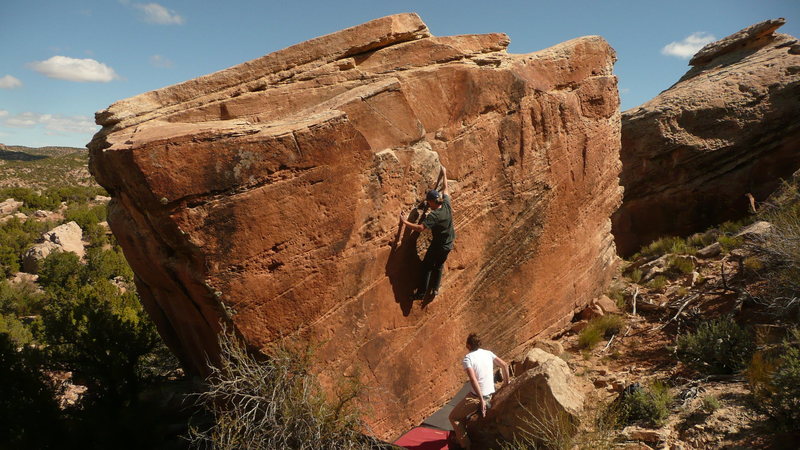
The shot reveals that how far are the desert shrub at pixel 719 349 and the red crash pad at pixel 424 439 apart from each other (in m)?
3.07

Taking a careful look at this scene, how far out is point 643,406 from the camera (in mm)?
5426

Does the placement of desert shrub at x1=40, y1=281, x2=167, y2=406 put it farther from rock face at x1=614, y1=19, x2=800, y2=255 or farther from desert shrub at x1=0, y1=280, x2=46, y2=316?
rock face at x1=614, y1=19, x2=800, y2=255

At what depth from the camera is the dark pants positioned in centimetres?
607

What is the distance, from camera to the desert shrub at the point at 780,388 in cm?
448

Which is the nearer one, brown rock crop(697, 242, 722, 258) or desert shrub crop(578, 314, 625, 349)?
desert shrub crop(578, 314, 625, 349)

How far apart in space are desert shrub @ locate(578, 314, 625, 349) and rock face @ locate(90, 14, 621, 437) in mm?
450

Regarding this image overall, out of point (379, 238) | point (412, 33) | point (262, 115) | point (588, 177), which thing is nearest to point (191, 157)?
point (262, 115)

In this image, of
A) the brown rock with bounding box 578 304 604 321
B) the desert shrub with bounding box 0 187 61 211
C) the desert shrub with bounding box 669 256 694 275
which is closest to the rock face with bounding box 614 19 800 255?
the desert shrub with bounding box 669 256 694 275

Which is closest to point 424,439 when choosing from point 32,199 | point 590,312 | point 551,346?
point 551,346

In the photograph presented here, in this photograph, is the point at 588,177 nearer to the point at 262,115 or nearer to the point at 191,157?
the point at 262,115

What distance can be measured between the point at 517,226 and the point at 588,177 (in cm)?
181

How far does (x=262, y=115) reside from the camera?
602 centimetres

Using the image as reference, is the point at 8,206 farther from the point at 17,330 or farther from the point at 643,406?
the point at 643,406

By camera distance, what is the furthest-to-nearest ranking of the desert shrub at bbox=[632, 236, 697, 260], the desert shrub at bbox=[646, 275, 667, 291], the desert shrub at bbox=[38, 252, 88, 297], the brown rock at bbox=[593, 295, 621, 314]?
the desert shrub at bbox=[38, 252, 88, 297] < the desert shrub at bbox=[632, 236, 697, 260] < the desert shrub at bbox=[646, 275, 667, 291] < the brown rock at bbox=[593, 295, 621, 314]
